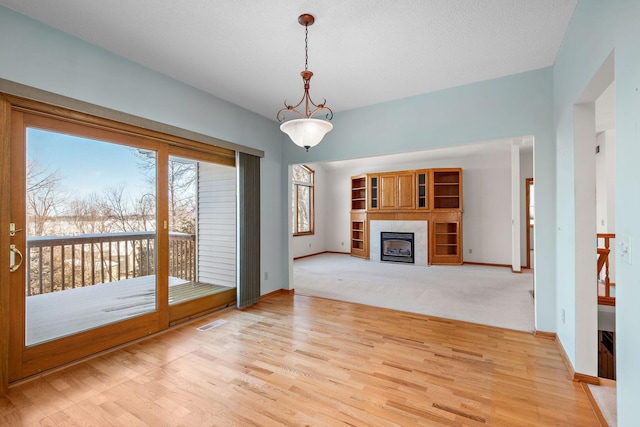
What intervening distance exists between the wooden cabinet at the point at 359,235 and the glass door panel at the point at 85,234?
19.8ft

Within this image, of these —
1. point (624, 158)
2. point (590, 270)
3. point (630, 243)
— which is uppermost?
point (624, 158)

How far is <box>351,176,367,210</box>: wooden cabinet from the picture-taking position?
28.6ft

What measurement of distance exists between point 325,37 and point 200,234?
2700 millimetres

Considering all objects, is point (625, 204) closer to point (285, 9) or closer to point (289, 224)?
point (285, 9)

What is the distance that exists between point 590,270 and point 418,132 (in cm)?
221

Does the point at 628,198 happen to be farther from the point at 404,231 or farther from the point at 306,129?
the point at 404,231

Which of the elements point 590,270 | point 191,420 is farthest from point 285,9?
point 590,270

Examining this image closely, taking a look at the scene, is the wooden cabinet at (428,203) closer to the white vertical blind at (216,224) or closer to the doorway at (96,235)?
the white vertical blind at (216,224)

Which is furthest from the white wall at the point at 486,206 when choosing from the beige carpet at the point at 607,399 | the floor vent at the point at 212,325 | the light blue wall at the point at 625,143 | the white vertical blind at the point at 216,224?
the floor vent at the point at 212,325

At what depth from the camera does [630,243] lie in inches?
50.7

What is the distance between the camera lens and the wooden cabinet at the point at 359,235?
27.4ft

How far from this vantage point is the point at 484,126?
10.8ft

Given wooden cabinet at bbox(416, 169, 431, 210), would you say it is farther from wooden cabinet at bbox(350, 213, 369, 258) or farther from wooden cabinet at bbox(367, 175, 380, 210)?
wooden cabinet at bbox(350, 213, 369, 258)

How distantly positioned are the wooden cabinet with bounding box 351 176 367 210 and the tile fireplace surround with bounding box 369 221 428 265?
916 mm
